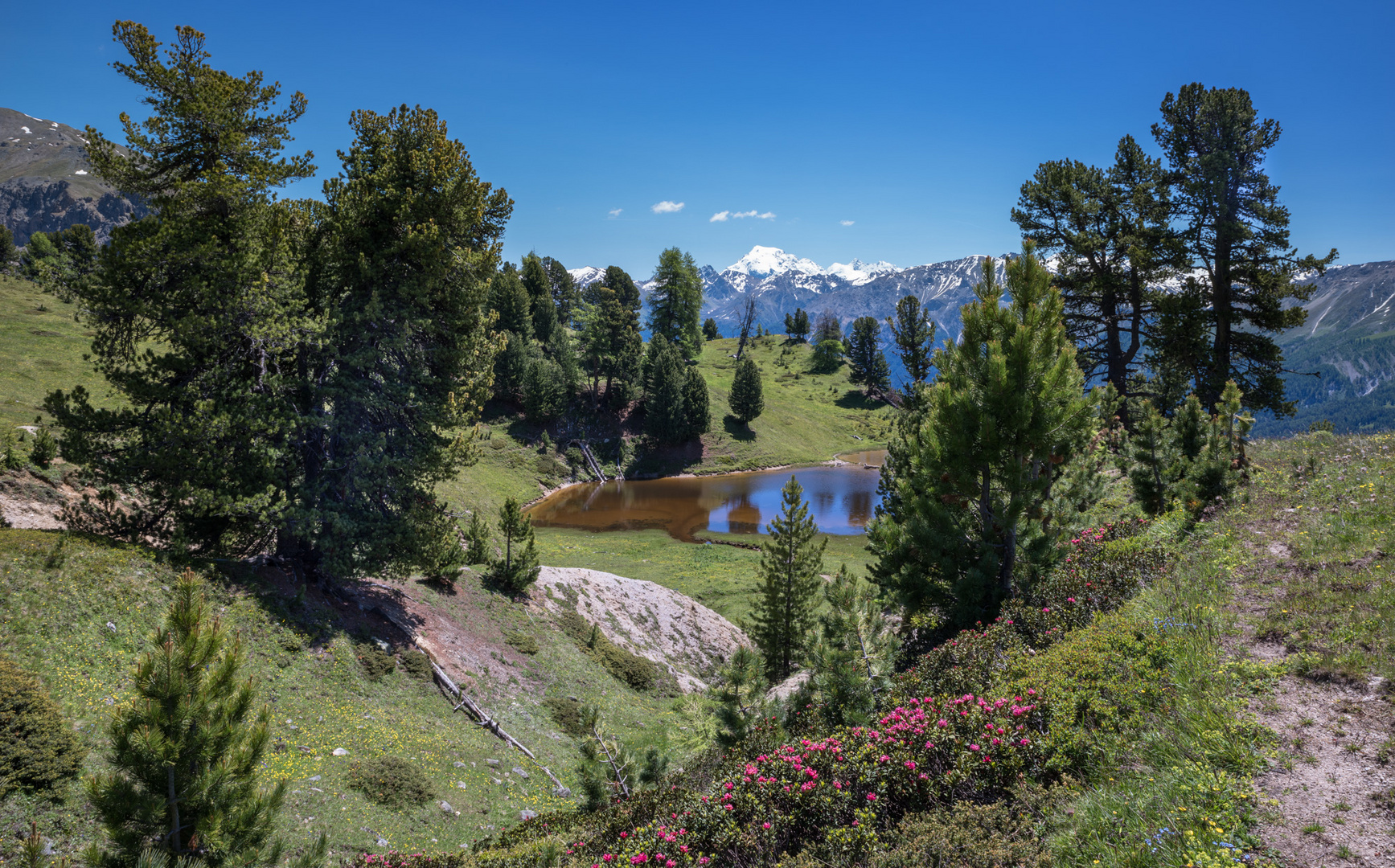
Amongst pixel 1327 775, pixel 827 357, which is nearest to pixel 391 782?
pixel 1327 775

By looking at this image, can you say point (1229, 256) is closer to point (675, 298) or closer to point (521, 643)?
point (521, 643)

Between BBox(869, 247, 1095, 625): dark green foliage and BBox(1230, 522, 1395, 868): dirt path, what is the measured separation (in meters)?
3.80

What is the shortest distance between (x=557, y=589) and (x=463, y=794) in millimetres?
12716

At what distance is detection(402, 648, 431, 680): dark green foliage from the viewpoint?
15.6 m

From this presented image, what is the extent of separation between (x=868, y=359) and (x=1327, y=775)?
102751mm

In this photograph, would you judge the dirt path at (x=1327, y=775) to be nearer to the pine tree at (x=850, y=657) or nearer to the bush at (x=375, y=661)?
the pine tree at (x=850, y=657)

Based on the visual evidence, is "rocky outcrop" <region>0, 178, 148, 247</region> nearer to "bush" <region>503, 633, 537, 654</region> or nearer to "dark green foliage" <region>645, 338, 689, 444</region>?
"dark green foliage" <region>645, 338, 689, 444</region>

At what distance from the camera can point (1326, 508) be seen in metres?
10.9

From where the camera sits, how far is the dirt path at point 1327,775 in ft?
14.3

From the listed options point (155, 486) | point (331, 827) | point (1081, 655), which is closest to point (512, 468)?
point (155, 486)

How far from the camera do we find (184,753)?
17.4 ft

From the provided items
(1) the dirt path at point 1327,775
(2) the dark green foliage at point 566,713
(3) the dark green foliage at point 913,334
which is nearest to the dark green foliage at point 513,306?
(3) the dark green foliage at point 913,334

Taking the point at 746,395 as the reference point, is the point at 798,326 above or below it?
above

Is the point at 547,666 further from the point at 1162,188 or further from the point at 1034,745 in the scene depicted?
the point at 1162,188
